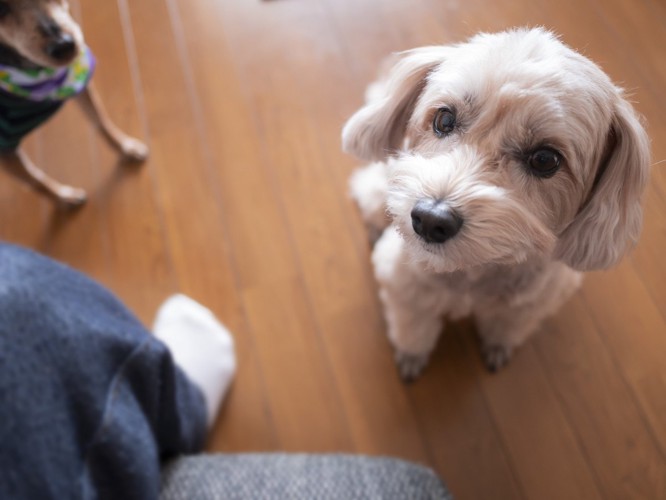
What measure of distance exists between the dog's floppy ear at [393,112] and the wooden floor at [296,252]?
9 centimetres

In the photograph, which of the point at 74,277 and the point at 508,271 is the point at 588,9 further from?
the point at 74,277

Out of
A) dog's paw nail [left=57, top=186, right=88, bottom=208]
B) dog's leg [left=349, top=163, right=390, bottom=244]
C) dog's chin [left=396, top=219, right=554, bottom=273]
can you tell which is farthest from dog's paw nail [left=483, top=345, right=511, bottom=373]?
dog's paw nail [left=57, top=186, right=88, bottom=208]

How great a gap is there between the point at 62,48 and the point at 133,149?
0.58 m

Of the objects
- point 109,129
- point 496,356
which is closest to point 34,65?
point 109,129

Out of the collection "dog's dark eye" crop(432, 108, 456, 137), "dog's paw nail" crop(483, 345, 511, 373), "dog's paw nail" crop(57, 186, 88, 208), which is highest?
"dog's dark eye" crop(432, 108, 456, 137)

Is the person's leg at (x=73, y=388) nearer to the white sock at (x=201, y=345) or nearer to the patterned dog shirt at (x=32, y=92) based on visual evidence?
the white sock at (x=201, y=345)

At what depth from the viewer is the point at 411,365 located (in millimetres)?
1515

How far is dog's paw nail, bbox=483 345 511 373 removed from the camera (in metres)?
1.48

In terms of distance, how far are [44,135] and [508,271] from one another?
1.78m

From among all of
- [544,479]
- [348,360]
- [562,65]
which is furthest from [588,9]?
[348,360]

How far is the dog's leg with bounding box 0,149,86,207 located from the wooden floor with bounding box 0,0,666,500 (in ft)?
0.19

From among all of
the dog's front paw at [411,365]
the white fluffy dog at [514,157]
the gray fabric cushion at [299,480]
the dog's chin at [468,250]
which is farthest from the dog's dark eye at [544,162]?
the dog's front paw at [411,365]

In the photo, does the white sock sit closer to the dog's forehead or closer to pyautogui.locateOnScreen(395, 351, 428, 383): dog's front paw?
pyautogui.locateOnScreen(395, 351, 428, 383): dog's front paw

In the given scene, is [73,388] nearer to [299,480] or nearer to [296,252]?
[299,480]
